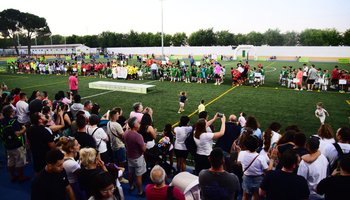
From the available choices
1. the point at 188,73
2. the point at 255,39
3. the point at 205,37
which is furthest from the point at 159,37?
the point at 188,73

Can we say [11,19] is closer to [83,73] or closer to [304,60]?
[83,73]

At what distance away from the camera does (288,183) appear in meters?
3.00

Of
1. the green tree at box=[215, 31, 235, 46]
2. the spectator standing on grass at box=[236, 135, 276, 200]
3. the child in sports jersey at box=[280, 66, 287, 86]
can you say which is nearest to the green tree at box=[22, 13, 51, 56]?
the green tree at box=[215, 31, 235, 46]

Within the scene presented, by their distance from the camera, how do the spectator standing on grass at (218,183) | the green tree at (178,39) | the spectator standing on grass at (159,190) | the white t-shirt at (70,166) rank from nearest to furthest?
the spectator standing on grass at (159,190) → the spectator standing on grass at (218,183) → the white t-shirt at (70,166) → the green tree at (178,39)

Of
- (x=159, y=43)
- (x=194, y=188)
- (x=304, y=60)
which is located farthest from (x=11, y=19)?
(x=194, y=188)

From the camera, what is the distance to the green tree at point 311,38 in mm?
77769

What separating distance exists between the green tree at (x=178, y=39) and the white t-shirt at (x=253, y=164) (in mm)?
88690

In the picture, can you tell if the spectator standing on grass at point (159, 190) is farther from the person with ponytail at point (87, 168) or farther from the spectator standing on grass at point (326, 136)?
the spectator standing on grass at point (326, 136)

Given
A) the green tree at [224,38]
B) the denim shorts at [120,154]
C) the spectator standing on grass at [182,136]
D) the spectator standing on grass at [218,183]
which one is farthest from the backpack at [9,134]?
the green tree at [224,38]

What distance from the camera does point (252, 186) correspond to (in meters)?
3.93

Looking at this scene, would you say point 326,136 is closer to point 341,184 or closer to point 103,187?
point 341,184

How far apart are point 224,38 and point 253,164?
8850 centimetres

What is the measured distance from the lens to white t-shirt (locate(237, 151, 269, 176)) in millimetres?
3805

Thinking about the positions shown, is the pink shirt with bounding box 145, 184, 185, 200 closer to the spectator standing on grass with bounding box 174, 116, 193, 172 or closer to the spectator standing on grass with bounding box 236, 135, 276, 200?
the spectator standing on grass with bounding box 236, 135, 276, 200
